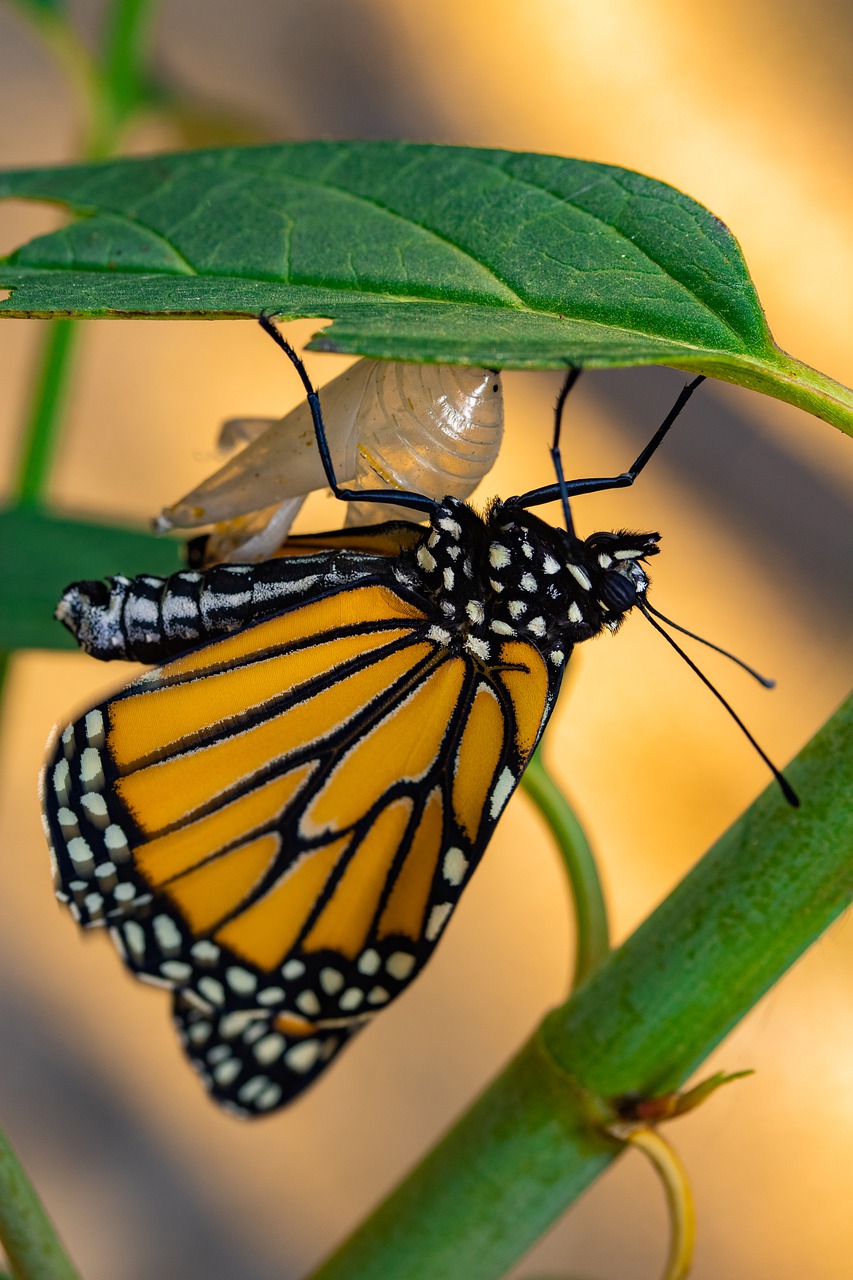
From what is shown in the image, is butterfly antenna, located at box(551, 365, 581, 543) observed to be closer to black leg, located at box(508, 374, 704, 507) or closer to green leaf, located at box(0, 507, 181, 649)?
black leg, located at box(508, 374, 704, 507)

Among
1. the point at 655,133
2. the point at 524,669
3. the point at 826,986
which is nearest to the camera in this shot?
the point at 524,669

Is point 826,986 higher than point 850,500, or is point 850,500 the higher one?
point 850,500

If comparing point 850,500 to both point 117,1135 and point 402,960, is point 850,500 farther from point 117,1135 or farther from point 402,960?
point 117,1135

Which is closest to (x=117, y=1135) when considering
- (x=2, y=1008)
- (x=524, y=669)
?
(x=2, y=1008)

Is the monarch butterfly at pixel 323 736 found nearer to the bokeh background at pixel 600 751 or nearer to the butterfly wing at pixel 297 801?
the butterfly wing at pixel 297 801

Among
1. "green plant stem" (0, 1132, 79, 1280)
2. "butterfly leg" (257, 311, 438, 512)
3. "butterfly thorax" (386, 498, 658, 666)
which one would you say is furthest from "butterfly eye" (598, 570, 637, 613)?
"green plant stem" (0, 1132, 79, 1280)

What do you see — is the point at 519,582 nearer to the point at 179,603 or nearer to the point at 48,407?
the point at 179,603
